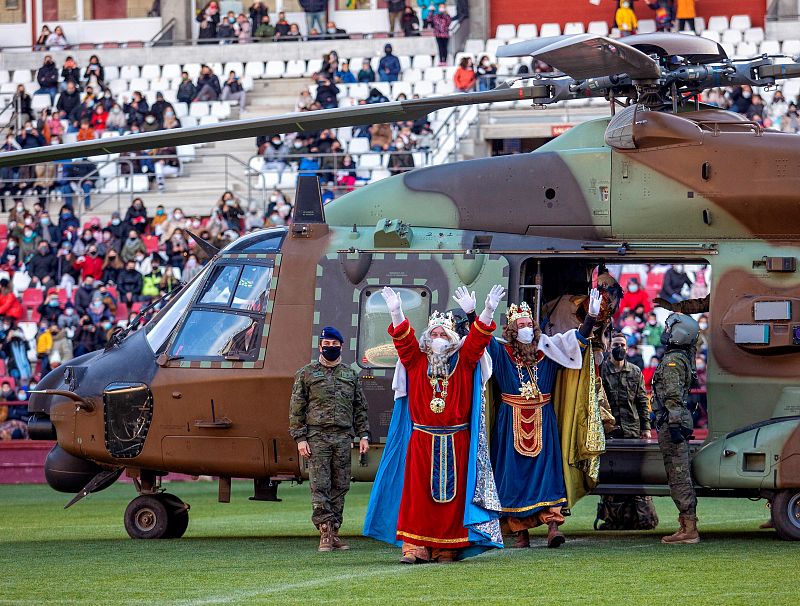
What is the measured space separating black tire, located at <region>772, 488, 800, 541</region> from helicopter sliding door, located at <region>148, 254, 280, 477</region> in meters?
4.43

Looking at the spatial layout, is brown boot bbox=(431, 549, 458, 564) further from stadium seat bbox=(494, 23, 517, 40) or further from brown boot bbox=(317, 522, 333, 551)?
stadium seat bbox=(494, 23, 517, 40)

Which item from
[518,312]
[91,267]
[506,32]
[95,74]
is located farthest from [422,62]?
[518,312]

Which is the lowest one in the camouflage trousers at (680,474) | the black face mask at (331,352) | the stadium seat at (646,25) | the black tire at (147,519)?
the black tire at (147,519)

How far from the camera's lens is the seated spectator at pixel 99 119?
3119cm

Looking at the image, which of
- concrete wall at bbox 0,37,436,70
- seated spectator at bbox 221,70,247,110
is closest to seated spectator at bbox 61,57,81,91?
concrete wall at bbox 0,37,436,70

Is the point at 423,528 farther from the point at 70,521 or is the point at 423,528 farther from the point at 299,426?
the point at 70,521

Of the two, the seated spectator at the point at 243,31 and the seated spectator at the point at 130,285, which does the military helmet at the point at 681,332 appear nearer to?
the seated spectator at the point at 130,285

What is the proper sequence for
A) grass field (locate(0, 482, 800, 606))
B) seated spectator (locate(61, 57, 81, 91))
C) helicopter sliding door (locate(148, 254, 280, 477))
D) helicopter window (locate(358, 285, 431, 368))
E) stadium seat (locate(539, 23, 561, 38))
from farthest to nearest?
seated spectator (locate(61, 57, 81, 91)) < stadium seat (locate(539, 23, 561, 38)) < helicopter sliding door (locate(148, 254, 280, 477)) < helicopter window (locate(358, 285, 431, 368)) < grass field (locate(0, 482, 800, 606))

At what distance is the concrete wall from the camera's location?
33.3m

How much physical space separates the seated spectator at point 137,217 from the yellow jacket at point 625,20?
35.8 feet

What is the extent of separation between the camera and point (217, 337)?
13.5m

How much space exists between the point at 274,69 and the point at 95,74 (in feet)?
13.0

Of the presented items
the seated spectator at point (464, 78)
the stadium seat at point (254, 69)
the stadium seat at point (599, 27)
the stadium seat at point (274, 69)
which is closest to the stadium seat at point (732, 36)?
the stadium seat at point (599, 27)

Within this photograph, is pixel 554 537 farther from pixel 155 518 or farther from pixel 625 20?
pixel 625 20
